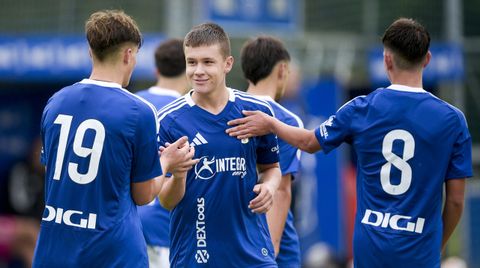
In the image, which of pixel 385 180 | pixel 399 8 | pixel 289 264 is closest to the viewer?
pixel 385 180

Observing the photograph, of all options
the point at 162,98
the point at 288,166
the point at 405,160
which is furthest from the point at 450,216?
the point at 162,98

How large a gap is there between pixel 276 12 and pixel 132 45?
5.50 metres

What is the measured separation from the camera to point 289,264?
7.59 m

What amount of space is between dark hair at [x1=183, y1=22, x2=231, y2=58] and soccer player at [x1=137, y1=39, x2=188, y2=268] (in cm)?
166

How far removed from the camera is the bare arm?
7203 millimetres

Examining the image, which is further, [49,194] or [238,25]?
[238,25]

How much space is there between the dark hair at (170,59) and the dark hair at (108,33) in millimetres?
2352

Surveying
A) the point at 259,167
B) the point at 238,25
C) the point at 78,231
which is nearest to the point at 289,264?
the point at 259,167

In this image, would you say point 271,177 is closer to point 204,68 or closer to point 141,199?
Answer: point 204,68

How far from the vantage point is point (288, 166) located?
7.40 m

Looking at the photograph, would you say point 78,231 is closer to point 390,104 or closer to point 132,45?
point 132,45

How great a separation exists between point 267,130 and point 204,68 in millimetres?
577

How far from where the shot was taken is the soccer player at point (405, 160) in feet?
20.3

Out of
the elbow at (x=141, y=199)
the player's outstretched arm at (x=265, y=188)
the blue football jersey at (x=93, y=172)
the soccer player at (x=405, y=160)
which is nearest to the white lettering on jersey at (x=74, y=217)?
the blue football jersey at (x=93, y=172)
